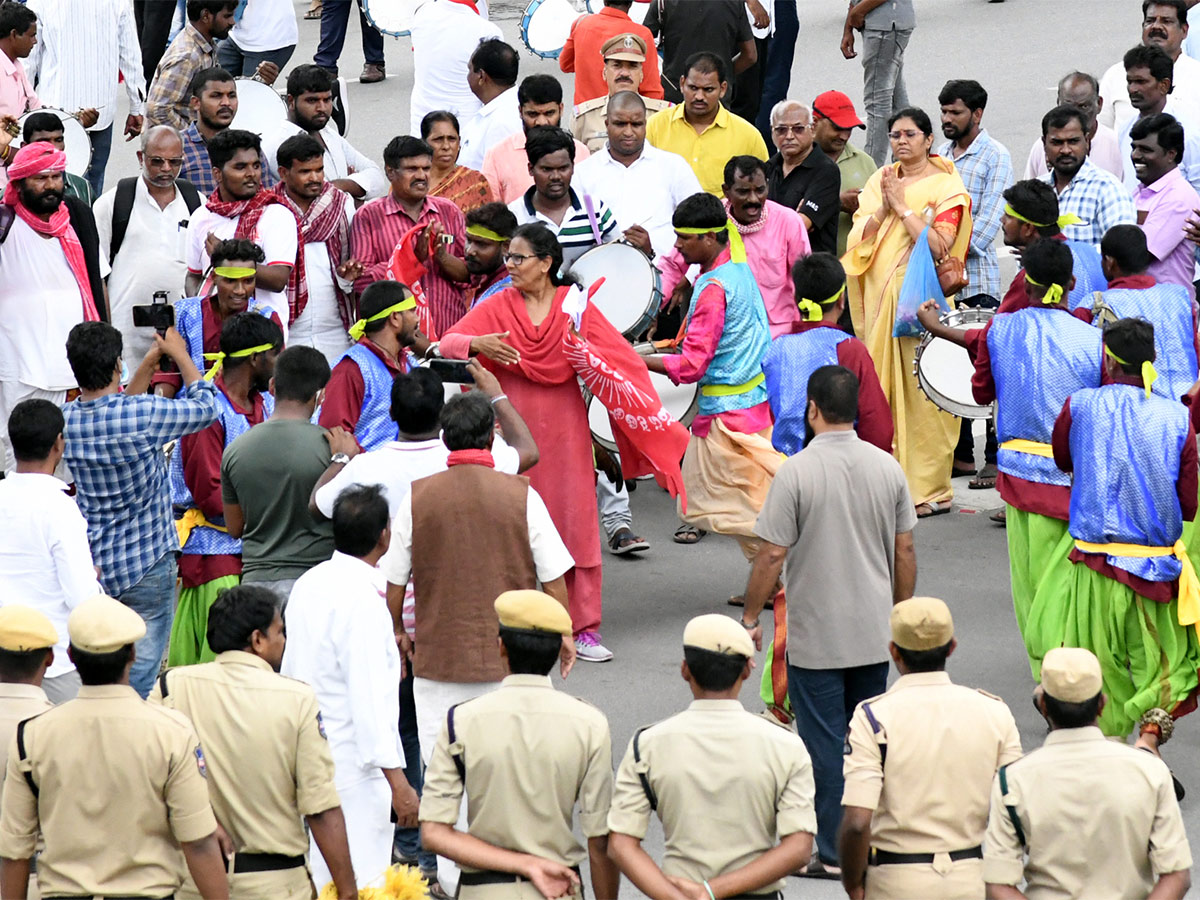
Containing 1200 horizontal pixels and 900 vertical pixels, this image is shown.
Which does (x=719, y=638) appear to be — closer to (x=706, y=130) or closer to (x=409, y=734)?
(x=409, y=734)

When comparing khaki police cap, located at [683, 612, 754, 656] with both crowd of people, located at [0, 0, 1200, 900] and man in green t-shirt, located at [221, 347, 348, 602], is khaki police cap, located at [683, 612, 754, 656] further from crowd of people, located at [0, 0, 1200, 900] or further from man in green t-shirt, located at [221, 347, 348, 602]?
man in green t-shirt, located at [221, 347, 348, 602]

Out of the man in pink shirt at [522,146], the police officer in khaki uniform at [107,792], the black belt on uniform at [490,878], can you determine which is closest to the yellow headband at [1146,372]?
the black belt on uniform at [490,878]

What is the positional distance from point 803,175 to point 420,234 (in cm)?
276

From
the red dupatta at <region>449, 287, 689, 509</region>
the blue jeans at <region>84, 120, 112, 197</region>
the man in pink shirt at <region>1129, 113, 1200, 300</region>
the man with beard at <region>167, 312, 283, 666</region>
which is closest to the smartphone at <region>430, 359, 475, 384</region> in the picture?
the red dupatta at <region>449, 287, 689, 509</region>

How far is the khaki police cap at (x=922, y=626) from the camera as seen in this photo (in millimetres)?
4980

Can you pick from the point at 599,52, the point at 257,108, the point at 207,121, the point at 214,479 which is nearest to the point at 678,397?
the point at 214,479

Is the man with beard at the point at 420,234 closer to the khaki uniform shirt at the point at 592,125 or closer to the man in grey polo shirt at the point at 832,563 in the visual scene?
the khaki uniform shirt at the point at 592,125

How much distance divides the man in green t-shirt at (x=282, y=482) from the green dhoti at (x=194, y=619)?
1.96 feet

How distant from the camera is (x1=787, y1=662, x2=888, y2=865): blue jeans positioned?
6363 millimetres

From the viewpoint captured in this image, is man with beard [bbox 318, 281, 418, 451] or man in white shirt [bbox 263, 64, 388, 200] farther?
man in white shirt [bbox 263, 64, 388, 200]

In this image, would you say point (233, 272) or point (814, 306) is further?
point (233, 272)

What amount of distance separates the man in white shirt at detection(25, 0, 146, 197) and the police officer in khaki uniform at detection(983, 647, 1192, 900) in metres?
8.75

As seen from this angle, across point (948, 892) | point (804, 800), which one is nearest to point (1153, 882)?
point (948, 892)

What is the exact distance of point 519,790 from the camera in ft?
15.4
